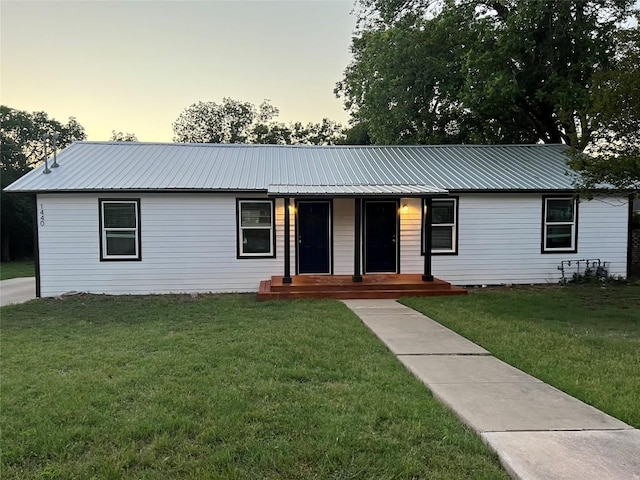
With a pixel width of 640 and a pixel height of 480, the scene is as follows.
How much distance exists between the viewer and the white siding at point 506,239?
11.9m

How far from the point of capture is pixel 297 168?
1298 centimetres

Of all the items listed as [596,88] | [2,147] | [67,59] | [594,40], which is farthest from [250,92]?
[596,88]

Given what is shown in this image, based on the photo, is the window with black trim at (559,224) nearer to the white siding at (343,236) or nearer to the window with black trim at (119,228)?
the white siding at (343,236)

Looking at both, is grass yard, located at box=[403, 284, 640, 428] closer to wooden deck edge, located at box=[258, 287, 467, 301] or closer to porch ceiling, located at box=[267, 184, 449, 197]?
wooden deck edge, located at box=[258, 287, 467, 301]

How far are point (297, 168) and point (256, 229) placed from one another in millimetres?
2522

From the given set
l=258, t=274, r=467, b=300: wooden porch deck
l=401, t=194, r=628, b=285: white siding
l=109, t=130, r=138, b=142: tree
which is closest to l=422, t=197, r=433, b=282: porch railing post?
l=258, t=274, r=467, b=300: wooden porch deck

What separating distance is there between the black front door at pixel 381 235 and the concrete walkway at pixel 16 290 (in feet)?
28.1

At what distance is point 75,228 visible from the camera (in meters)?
11.0

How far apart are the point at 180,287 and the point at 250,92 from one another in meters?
26.5

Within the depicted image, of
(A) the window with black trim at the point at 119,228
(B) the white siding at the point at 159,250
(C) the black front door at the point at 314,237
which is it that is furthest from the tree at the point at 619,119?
(A) the window with black trim at the point at 119,228

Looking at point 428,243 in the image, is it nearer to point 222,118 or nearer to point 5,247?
point 5,247

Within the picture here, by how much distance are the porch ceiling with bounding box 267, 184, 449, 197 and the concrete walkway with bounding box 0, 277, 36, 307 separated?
661cm

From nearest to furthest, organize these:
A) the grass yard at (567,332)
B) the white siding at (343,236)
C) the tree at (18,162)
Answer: the grass yard at (567,332) → the white siding at (343,236) → the tree at (18,162)

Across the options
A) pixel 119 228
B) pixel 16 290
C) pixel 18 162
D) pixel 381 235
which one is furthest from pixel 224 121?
pixel 381 235
